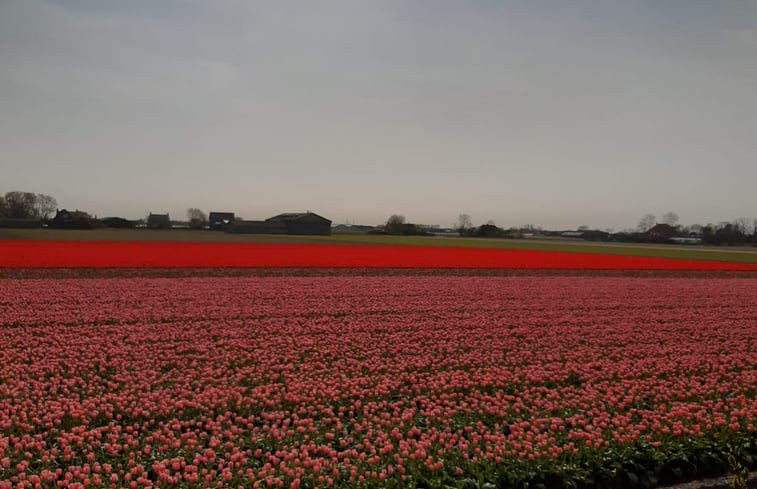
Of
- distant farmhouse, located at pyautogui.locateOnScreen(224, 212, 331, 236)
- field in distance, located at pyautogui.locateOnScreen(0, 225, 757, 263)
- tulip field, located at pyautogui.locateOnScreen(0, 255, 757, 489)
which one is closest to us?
tulip field, located at pyautogui.locateOnScreen(0, 255, 757, 489)

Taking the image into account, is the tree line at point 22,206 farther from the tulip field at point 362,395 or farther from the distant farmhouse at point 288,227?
the tulip field at point 362,395

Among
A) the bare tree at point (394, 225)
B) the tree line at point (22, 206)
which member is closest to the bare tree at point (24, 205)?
the tree line at point (22, 206)

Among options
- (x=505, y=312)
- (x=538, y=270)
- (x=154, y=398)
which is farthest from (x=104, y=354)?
(x=538, y=270)

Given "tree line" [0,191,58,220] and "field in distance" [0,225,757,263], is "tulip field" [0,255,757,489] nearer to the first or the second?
"field in distance" [0,225,757,263]

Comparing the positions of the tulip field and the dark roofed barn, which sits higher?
the dark roofed barn

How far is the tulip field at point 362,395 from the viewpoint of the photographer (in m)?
6.96

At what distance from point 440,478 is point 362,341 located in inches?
287

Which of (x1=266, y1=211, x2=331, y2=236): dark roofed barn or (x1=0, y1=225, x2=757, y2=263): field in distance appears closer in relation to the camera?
(x1=0, y1=225, x2=757, y2=263): field in distance

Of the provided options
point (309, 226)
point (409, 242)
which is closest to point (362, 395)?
point (409, 242)

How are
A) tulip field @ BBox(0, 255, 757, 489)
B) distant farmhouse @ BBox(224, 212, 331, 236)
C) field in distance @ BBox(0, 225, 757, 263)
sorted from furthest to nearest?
distant farmhouse @ BBox(224, 212, 331, 236) → field in distance @ BBox(0, 225, 757, 263) → tulip field @ BBox(0, 255, 757, 489)

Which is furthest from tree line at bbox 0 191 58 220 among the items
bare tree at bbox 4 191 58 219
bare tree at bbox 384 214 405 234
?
bare tree at bbox 384 214 405 234

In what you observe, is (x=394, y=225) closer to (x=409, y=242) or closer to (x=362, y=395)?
(x=409, y=242)

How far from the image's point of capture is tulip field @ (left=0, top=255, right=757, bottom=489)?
6957 mm

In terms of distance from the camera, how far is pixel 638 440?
789 cm
